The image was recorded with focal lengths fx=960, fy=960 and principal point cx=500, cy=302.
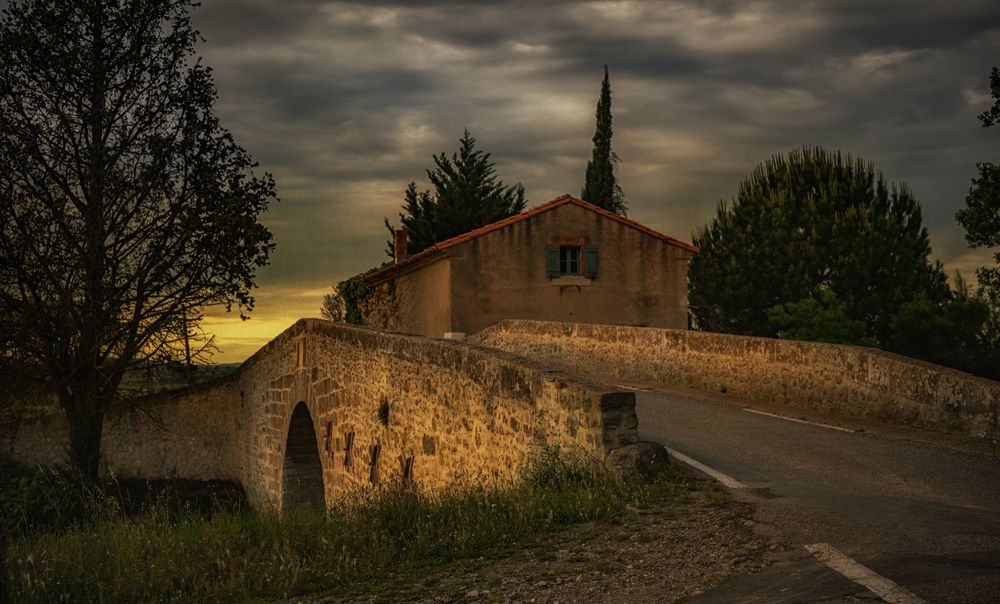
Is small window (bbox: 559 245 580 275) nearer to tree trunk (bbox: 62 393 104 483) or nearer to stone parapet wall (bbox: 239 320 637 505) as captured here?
stone parapet wall (bbox: 239 320 637 505)

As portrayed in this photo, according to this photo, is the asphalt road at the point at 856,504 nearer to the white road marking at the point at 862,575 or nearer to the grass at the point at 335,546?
the white road marking at the point at 862,575

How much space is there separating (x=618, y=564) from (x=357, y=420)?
33.1 ft

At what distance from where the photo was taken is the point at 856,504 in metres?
7.11

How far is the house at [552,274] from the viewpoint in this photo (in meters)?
29.8

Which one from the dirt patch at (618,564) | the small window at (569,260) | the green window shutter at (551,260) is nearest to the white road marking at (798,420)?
the dirt patch at (618,564)

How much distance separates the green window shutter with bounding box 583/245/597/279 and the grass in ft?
72.1

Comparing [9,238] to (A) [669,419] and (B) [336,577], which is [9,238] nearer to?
(A) [669,419]

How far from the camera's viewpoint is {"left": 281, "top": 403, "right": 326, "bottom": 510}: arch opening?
20.2 m

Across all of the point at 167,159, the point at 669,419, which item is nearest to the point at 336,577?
the point at 669,419

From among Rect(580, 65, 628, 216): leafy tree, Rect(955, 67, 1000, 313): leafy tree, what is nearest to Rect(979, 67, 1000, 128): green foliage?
Rect(955, 67, 1000, 313): leafy tree

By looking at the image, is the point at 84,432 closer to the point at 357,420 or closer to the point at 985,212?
the point at 357,420

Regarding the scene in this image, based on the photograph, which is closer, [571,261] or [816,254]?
[571,261]

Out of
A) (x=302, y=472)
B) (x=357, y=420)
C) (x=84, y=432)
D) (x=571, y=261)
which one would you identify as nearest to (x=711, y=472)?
(x=357, y=420)

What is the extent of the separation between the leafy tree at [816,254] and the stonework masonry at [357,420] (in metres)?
24.4
